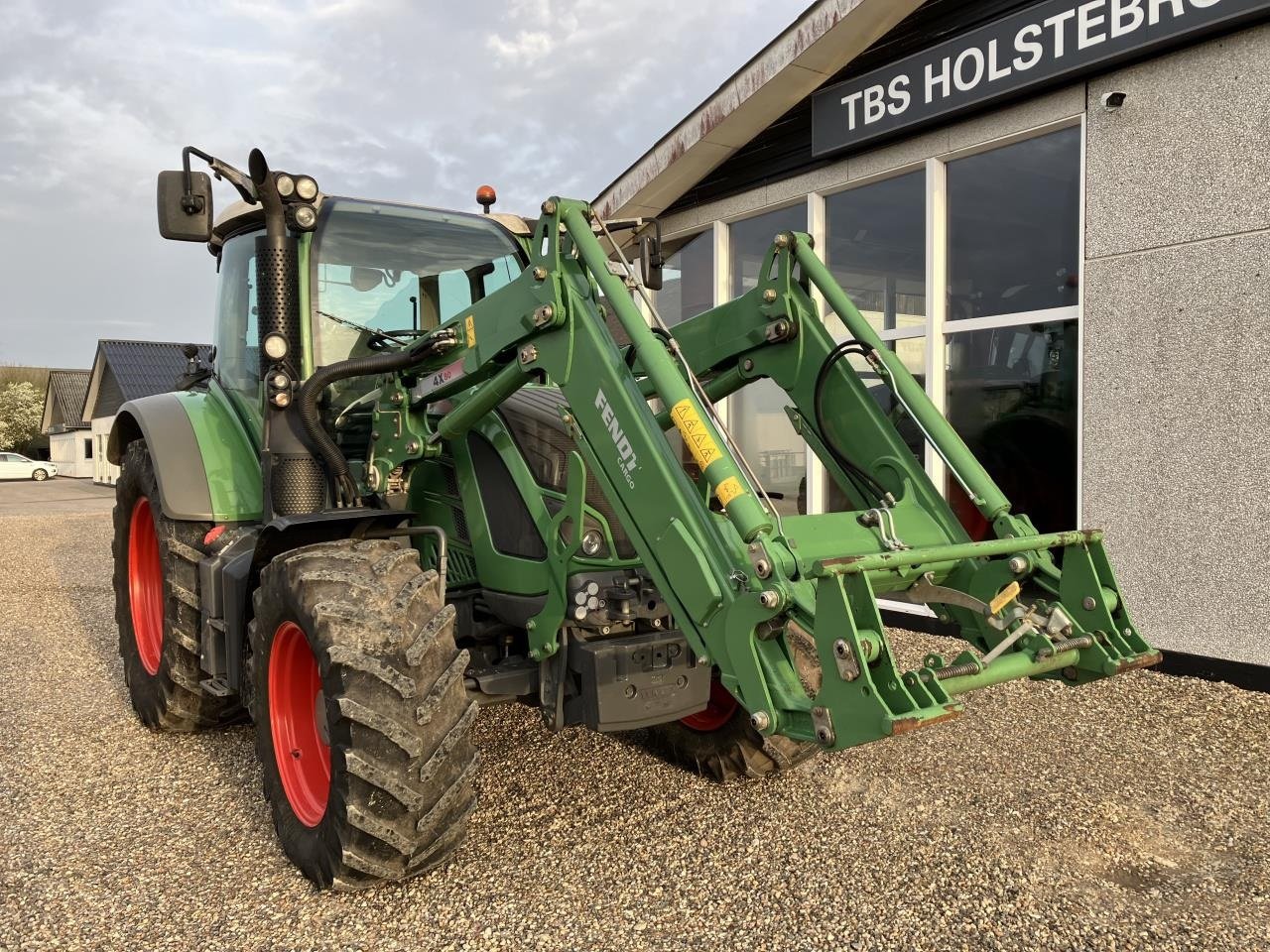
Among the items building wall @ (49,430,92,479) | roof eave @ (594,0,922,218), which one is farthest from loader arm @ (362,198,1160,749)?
building wall @ (49,430,92,479)

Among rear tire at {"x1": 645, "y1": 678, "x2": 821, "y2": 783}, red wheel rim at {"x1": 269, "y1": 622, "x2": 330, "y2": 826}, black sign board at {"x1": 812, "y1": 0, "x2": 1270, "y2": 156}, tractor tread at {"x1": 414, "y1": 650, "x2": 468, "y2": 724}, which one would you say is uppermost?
black sign board at {"x1": 812, "y1": 0, "x2": 1270, "y2": 156}

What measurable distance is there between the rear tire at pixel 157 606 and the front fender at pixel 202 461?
13 cm

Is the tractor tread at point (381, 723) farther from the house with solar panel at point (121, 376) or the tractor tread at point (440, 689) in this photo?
the house with solar panel at point (121, 376)

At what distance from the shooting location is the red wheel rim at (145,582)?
16.0 feet

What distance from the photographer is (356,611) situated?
2846 mm

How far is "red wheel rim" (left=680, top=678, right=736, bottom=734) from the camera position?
12.5 ft

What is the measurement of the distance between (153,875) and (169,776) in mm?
984

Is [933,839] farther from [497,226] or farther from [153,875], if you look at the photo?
[497,226]

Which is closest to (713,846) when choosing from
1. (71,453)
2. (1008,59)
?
(1008,59)

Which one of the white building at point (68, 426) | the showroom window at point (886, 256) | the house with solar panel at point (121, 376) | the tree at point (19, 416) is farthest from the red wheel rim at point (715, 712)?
the tree at point (19, 416)

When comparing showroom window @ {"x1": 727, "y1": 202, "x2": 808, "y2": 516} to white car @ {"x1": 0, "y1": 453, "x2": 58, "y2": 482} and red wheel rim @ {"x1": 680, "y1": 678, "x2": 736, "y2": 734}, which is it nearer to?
red wheel rim @ {"x1": 680, "y1": 678, "x2": 736, "y2": 734}

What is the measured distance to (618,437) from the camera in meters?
2.86

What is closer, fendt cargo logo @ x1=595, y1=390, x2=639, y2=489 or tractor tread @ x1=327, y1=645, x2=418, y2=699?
tractor tread @ x1=327, y1=645, x2=418, y2=699

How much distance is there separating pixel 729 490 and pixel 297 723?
1.77 meters
